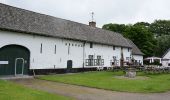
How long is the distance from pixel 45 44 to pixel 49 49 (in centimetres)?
87

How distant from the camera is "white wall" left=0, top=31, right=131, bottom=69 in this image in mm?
25766

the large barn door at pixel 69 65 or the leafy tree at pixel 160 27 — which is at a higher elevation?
the leafy tree at pixel 160 27

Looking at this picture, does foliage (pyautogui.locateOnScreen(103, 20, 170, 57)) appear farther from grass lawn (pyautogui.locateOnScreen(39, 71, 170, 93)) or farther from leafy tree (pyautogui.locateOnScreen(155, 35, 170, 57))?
grass lawn (pyautogui.locateOnScreen(39, 71, 170, 93))

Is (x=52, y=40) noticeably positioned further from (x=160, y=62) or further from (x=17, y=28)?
(x=160, y=62)

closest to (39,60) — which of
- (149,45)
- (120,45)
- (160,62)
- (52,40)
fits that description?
(52,40)

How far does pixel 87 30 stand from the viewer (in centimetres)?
4038

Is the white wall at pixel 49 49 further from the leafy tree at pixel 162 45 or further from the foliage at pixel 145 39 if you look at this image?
the leafy tree at pixel 162 45

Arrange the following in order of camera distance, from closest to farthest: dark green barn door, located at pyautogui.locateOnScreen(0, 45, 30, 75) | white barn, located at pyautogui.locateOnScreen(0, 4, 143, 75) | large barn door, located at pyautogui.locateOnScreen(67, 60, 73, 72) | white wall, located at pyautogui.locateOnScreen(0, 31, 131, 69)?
dark green barn door, located at pyautogui.locateOnScreen(0, 45, 30, 75) < white barn, located at pyautogui.locateOnScreen(0, 4, 143, 75) < white wall, located at pyautogui.locateOnScreen(0, 31, 131, 69) < large barn door, located at pyautogui.locateOnScreen(67, 60, 73, 72)

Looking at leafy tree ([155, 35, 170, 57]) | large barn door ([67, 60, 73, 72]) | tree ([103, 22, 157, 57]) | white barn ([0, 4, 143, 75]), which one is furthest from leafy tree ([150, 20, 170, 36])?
large barn door ([67, 60, 73, 72])

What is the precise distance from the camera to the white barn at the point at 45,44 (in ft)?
82.8

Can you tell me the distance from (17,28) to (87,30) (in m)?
16.3

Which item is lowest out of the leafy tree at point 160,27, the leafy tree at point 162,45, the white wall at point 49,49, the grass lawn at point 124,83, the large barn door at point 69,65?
the grass lawn at point 124,83

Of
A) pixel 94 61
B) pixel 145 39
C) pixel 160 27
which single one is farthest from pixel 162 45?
pixel 94 61

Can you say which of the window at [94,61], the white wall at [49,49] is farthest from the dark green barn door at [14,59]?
the window at [94,61]
